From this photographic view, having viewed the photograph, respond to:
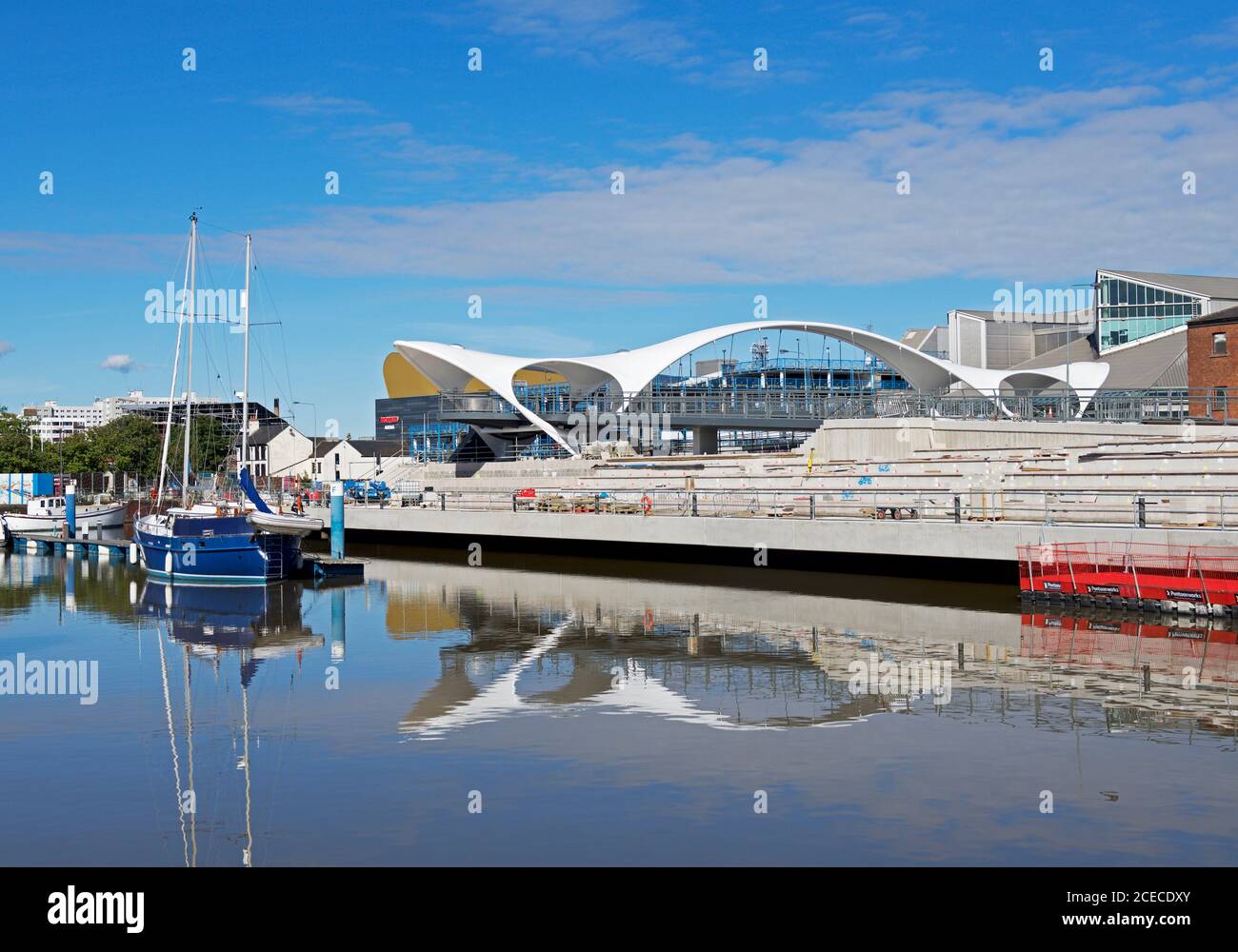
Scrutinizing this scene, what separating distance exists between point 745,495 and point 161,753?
2806cm

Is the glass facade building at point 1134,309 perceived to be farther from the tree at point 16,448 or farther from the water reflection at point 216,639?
the tree at point 16,448

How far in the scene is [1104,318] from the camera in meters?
91.9

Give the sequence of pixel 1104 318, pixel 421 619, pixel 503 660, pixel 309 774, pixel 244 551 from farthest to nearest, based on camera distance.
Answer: pixel 1104 318 < pixel 244 551 < pixel 421 619 < pixel 503 660 < pixel 309 774

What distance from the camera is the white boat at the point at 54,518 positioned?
6290cm

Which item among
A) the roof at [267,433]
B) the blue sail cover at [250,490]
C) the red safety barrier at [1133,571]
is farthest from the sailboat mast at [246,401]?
the roof at [267,433]

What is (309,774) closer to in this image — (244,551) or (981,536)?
(981,536)

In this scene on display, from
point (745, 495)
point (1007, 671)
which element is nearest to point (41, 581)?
point (745, 495)

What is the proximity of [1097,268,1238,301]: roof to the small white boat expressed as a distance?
70.9m

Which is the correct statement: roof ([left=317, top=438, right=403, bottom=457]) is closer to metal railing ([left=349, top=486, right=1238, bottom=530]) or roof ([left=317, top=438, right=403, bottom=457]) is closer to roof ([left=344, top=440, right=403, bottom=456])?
roof ([left=344, top=440, right=403, bottom=456])

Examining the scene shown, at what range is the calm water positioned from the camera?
429 inches

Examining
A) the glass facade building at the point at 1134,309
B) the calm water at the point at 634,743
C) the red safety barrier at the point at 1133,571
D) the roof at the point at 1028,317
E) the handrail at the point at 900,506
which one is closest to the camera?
the calm water at the point at 634,743
